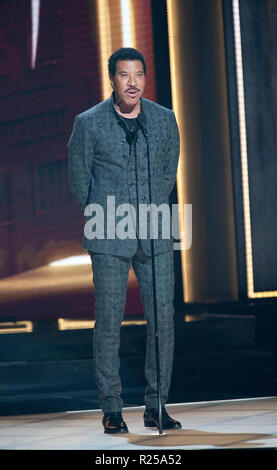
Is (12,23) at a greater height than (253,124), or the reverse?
(12,23)

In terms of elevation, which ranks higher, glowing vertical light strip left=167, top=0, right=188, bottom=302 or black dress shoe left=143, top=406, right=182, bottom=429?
glowing vertical light strip left=167, top=0, right=188, bottom=302

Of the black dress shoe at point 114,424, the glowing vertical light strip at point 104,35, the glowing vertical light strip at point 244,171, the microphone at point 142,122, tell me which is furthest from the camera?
the glowing vertical light strip at point 104,35

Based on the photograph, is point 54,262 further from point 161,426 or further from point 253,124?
point 161,426

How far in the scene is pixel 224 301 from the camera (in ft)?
19.7

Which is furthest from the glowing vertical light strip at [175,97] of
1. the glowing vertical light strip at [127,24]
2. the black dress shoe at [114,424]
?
the black dress shoe at [114,424]

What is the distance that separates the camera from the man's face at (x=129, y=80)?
144 inches

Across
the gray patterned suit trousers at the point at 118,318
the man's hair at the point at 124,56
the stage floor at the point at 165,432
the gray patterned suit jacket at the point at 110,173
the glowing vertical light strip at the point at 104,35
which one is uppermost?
the glowing vertical light strip at the point at 104,35

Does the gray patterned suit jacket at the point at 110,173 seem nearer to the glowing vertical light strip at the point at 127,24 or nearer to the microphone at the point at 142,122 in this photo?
the microphone at the point at 142,122

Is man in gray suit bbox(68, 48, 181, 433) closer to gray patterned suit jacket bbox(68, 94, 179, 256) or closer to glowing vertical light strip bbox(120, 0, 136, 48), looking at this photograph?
gray patterned suit jacket bbox(68, 94, 179, 256)

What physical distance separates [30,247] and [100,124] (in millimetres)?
2438

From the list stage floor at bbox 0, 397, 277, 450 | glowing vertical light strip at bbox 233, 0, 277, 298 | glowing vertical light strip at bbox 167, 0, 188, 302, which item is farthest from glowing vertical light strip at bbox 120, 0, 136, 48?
stage floor at bbox 0, 397, 277, 450

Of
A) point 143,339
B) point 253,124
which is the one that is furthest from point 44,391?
point 253,124

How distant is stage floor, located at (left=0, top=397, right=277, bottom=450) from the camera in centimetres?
327

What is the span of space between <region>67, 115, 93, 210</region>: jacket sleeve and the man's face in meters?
0.22
